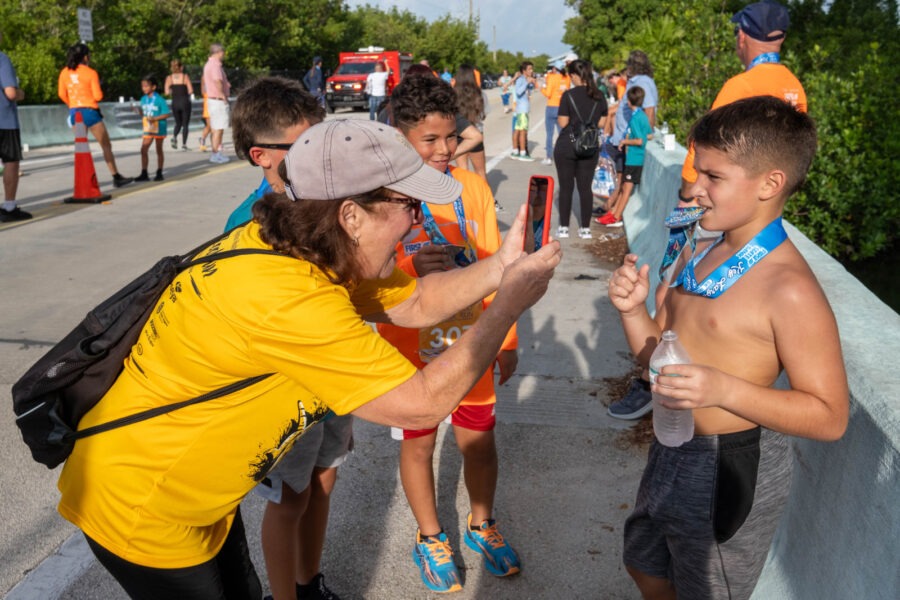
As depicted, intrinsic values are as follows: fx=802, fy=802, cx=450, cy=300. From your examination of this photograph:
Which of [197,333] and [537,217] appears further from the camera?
[537,217]

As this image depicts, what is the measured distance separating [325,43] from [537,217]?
49.2m

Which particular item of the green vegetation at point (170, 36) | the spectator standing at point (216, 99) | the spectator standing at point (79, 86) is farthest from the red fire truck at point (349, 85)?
the spectator standing at point (79, 86)

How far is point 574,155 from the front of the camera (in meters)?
9.65

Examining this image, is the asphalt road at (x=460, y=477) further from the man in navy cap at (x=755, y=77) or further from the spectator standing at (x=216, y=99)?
the spectator standing at (x=216, y=99)

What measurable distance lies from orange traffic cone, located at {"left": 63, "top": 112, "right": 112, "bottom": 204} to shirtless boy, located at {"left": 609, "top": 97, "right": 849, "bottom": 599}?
1057 cm

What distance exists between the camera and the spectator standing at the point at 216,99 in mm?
16625

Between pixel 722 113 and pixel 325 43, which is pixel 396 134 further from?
pixel 325 43

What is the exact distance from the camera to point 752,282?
220 centimetres

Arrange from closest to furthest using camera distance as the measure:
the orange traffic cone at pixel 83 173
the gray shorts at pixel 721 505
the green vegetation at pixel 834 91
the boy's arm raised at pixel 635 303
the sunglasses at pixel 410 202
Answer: the sunglasses at pixel 410 202, the gray shorts at pixel 721 505, the boy's arm raised at pixel 635 303, the green vegetation at pixel 834 91, the orange traffic cone at pixel 83 173

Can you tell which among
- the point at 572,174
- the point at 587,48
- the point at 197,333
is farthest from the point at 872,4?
the point at 587,48

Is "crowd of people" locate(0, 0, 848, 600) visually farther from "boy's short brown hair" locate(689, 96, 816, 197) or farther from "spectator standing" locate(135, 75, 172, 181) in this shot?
"spectator standing" locate(135, 75, 172, 181)

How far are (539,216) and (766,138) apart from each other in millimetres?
713

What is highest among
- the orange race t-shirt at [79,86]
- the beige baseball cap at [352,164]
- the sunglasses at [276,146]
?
the beige baseball cap at [352,164]

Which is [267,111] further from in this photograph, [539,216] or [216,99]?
[216,99]
